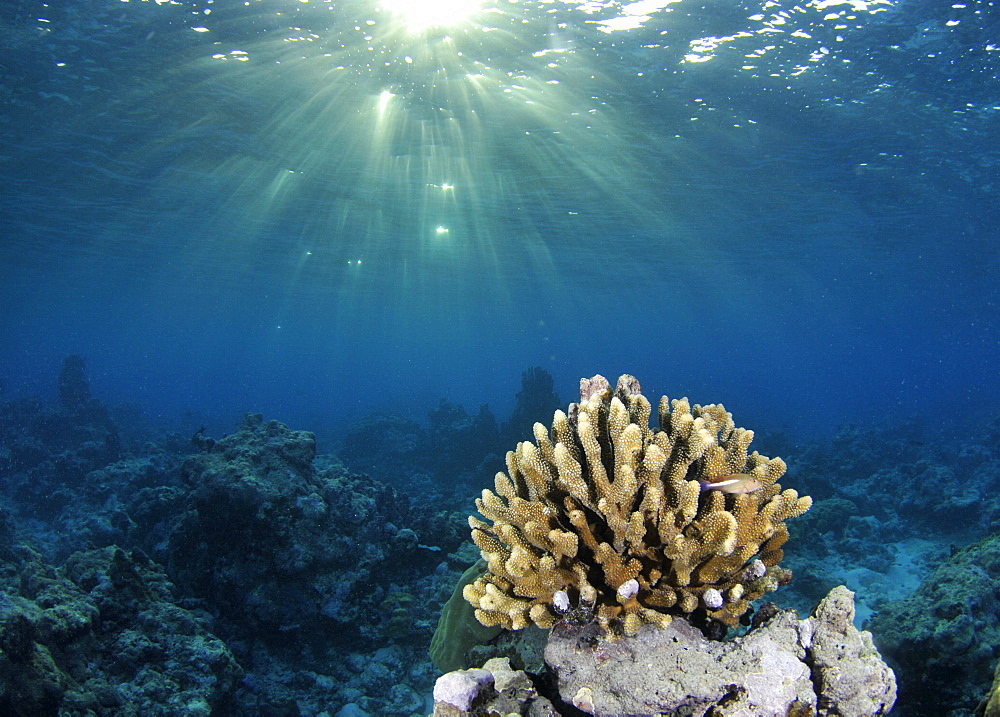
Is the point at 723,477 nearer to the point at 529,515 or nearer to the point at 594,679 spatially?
the point at 529,515

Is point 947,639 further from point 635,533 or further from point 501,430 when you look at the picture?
point 501,430

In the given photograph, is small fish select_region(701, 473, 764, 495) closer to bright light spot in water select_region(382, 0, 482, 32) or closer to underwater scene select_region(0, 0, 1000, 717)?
underwater scene select_region(0, 0, 1000, 717)

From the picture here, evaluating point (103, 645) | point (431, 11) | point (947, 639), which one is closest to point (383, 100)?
point (431, 11)

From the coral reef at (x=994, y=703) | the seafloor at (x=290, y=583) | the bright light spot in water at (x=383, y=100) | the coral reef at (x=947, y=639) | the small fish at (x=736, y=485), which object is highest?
the bright light spot in water at (x=383, y=100)

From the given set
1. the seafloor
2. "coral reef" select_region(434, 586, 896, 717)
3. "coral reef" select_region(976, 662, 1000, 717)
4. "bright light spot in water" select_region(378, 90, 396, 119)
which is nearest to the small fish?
"coral reef" select_region(434, 586, 896, 717)

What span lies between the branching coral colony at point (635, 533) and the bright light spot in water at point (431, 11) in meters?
10.6

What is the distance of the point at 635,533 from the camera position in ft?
9.17

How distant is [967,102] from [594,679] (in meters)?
20.1

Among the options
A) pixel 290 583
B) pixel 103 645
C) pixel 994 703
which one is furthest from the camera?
pixel 290 583

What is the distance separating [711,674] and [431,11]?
12.3 metres

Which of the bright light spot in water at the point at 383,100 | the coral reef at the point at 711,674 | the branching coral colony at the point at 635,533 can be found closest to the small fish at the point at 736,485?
the branching coral colony at the point at 635,533

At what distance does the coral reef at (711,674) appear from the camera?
2.67 m

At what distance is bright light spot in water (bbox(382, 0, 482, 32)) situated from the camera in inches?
410

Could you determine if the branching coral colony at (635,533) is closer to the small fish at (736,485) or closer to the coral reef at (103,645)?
the small fish at (736,485)
